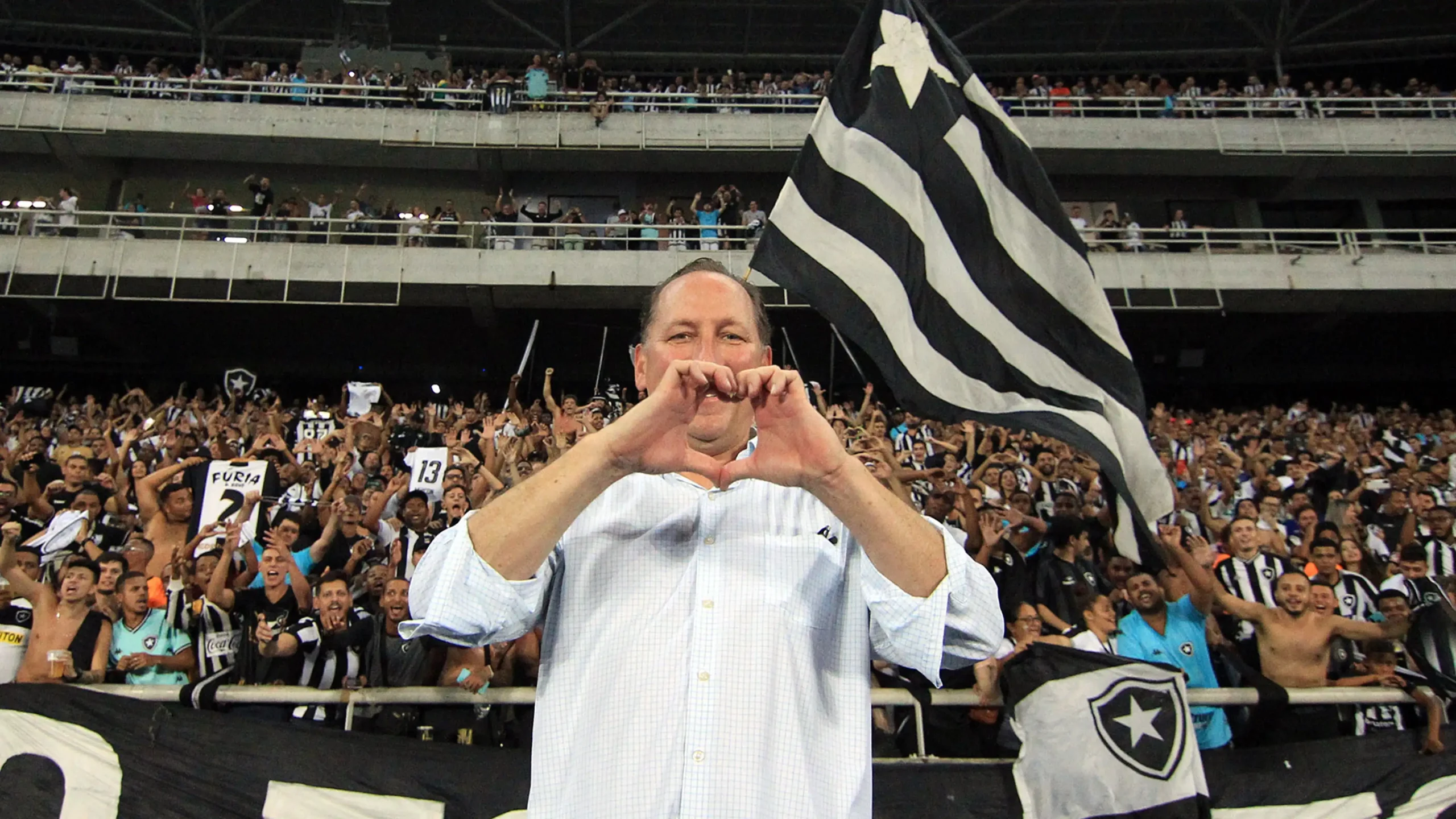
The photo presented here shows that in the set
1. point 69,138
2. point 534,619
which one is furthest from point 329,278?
point 534,619

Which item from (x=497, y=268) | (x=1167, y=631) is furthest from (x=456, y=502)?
(x=497, y=268)

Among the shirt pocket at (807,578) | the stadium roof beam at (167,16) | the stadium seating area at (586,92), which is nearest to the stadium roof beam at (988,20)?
the stadium seating area at (586,92)

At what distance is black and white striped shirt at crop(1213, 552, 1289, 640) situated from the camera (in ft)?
19.3

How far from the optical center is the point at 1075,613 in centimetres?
574

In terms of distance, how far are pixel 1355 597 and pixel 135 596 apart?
22.9 ft

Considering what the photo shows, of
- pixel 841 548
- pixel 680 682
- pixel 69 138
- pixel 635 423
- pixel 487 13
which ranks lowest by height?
pixel 680 682

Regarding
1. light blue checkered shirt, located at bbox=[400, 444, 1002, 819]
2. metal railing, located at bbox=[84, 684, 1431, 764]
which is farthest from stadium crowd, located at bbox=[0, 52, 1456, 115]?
light blue checkered shirt, located at bbox=[400, 444, 1002, 819]

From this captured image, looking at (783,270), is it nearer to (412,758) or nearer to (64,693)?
(412,758)

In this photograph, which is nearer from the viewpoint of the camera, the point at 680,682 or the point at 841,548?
the point at 680,682

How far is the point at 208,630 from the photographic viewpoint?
16.8 feet

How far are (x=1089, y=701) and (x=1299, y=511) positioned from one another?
490cm

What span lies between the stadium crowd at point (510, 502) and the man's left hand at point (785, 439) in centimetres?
41

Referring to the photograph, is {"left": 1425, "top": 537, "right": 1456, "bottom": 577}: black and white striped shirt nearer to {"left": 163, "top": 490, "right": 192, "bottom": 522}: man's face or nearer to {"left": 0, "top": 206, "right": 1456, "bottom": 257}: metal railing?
{"left": 163, "top": 490, "right": 192, "bottom": 522}: man's face

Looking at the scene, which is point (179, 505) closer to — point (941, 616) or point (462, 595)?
point (462, 595)
